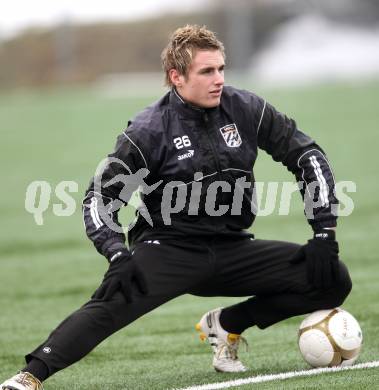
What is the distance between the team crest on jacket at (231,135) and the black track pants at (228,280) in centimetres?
55

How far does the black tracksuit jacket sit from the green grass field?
903 mm

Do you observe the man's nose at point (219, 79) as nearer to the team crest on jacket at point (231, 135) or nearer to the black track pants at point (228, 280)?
the team crest on jacket at point (231, 135)

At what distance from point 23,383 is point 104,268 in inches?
205

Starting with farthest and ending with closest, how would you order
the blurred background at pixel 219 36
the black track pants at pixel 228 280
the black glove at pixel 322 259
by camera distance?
1. the blurred background at pixel 219 36
2. the black glove at pixel 322 259
3. the black track pants at pixel 228 280

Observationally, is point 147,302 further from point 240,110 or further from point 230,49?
point 230,49

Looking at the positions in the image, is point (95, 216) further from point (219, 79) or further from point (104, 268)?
point (104, 268)

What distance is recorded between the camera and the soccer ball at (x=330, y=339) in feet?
19.2

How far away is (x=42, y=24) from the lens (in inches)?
2296

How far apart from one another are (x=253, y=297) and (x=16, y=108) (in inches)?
1207

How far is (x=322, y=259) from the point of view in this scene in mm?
5648

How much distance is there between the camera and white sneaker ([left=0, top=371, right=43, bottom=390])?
522 cm

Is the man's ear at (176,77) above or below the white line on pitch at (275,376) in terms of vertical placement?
above

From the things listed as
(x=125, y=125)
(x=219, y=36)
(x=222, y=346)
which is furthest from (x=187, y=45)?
(x=219, y=36)

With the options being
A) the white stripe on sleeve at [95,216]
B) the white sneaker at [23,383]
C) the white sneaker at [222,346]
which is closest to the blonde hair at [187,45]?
the white stripe on sleeve at [95,216]
